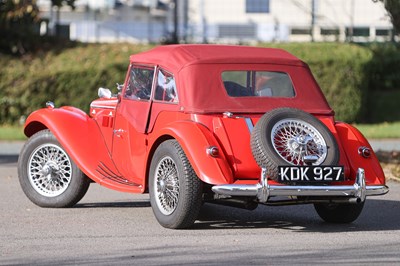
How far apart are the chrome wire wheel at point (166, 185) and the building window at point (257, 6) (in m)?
19.4

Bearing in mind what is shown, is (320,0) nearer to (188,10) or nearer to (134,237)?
(188,10)

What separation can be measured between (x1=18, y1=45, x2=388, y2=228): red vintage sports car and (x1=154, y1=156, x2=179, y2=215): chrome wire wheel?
0.01 metres

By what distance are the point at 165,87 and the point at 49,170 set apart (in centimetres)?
164

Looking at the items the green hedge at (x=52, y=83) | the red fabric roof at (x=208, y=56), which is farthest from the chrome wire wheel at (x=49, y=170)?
the green hedge at (x=52, y=83)

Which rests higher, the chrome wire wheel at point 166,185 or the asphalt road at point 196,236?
the chrome wire wheel at point 166,185

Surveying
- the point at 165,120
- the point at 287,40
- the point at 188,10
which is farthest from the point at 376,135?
the point at 165,120

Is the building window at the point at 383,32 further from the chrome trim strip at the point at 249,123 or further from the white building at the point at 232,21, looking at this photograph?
the chrome trim strip at the point at 249,123

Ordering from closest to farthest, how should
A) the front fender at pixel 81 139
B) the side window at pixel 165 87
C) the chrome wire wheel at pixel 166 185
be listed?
the chrome wire wheel at pixel 166 185, the side window at pixel 165 87, the front fender at pixel 81 139

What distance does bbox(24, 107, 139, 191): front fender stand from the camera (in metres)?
10.3

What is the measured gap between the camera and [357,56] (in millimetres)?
23000

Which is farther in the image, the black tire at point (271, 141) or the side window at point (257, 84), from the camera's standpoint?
the side window at point (257, 84)

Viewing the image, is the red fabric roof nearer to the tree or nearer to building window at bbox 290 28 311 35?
the tree

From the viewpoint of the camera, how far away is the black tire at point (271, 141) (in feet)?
28.8

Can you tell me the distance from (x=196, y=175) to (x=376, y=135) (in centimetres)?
1207
